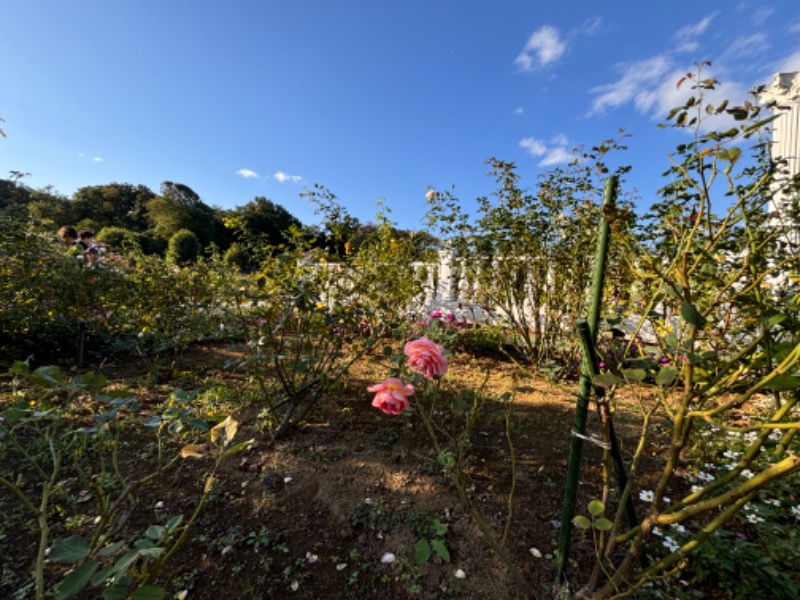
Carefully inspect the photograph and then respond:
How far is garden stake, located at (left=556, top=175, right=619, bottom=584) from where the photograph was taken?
109 centimetres

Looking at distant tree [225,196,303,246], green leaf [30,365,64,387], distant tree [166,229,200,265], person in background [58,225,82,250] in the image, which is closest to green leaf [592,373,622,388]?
green leaf [30,365,64,387]

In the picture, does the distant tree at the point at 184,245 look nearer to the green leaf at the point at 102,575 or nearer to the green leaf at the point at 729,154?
the green leaf at the point at 102,575

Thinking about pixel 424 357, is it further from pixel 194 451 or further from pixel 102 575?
pixel 102 575

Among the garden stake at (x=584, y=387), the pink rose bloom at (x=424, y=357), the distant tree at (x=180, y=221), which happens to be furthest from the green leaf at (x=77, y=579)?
the distant tree at (x=180, y=221)

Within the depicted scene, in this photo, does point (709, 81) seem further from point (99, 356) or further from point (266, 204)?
point (266, 204)

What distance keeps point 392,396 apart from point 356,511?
3.37 feet

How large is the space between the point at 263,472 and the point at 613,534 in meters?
1.65

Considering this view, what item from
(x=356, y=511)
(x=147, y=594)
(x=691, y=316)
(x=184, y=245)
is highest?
(x=184, y=245)

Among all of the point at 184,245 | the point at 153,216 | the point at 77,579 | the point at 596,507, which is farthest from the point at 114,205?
the point at 596,507

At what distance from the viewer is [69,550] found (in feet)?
1.99

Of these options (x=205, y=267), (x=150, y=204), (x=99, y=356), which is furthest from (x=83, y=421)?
(x=150, y=204)

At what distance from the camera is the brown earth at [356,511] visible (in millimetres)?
1290

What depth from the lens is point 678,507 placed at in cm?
90

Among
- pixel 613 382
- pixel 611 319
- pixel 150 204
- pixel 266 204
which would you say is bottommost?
pixel 613 382
